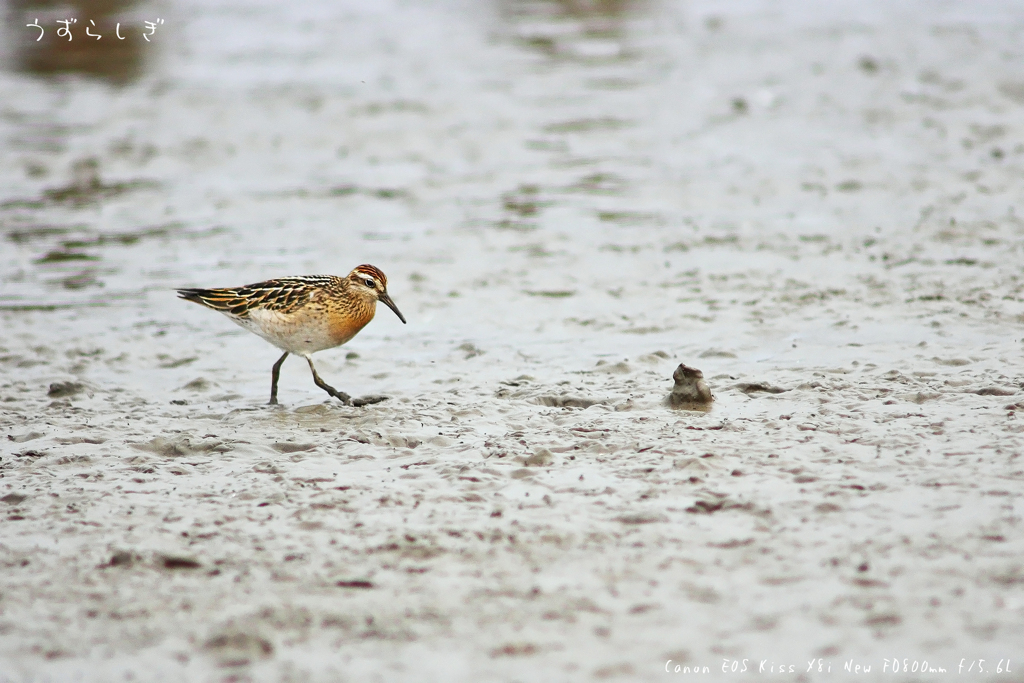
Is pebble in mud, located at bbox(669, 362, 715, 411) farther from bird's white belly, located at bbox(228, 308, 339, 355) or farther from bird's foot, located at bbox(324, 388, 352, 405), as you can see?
bird's white belly, located at bbox(228, 308, 339, 355)

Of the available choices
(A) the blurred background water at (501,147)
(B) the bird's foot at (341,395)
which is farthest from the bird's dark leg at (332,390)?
(A) the blurred background water at (501,147)

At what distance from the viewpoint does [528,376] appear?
843 cm

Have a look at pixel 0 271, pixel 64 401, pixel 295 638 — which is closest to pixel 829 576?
pixel 295 638

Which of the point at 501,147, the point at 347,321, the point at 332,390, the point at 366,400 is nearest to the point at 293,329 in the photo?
the point at 347,321

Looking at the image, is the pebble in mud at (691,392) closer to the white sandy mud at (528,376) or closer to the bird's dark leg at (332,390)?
the white sandy mud at (528,376)

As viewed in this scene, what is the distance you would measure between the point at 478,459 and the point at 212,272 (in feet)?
18.4

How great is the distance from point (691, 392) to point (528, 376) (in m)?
1.42

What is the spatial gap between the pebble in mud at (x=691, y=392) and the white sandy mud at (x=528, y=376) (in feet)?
0.64

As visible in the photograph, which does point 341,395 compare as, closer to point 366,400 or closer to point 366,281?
point 366,400

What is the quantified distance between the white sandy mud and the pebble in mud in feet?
0.64

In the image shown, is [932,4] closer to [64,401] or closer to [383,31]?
[383,31]

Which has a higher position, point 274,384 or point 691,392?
point 691,392

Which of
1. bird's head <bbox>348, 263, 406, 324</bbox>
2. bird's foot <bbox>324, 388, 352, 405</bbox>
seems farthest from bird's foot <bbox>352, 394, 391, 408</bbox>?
bird's head <bbox>348, 263, 406, 324</bbox>

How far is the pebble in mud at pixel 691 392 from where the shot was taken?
7.45 m
